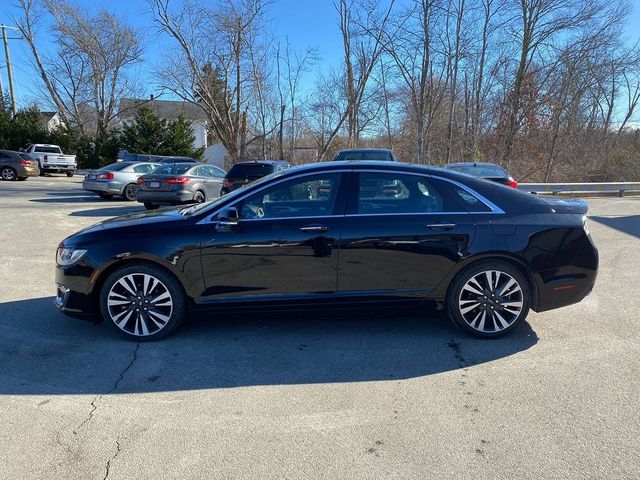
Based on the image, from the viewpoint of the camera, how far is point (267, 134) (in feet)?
90.5

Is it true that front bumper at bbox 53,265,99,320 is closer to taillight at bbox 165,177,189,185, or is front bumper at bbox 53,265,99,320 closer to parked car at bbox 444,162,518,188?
taillight at bbox 165,177,189,185

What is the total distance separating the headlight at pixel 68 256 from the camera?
3.97 meters

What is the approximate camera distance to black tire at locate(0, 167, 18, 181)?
22.9 m

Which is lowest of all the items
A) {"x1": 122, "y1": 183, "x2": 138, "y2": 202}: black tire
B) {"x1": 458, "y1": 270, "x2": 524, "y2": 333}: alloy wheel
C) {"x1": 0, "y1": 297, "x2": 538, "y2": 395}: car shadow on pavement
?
{"x1": 0, "y1": 297, "x2": 538, "y2": 395}: car shadow on pavement

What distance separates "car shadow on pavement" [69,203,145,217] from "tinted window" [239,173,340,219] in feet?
Result: 31.4

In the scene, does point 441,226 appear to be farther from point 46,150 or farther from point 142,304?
point 46,150

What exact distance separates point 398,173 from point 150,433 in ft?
9.64

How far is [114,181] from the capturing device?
50.8ft

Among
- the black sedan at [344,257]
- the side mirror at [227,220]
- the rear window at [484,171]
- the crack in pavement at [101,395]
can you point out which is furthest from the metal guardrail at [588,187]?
the crack in pavement at [101,395]

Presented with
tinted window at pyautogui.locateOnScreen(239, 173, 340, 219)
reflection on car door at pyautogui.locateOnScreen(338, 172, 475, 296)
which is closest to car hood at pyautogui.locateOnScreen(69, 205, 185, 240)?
tinted window at pyautogui.locateOnScreen(239, 173, 340, 219)

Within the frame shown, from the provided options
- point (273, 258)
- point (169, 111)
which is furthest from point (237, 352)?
point (169, 111)

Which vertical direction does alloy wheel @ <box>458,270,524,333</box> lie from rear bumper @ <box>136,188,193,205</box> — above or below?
below

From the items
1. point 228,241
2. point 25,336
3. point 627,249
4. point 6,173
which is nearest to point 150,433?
point 228,241

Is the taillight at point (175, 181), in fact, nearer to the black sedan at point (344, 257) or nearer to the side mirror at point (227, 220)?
the black sedan at point (344, 257)
